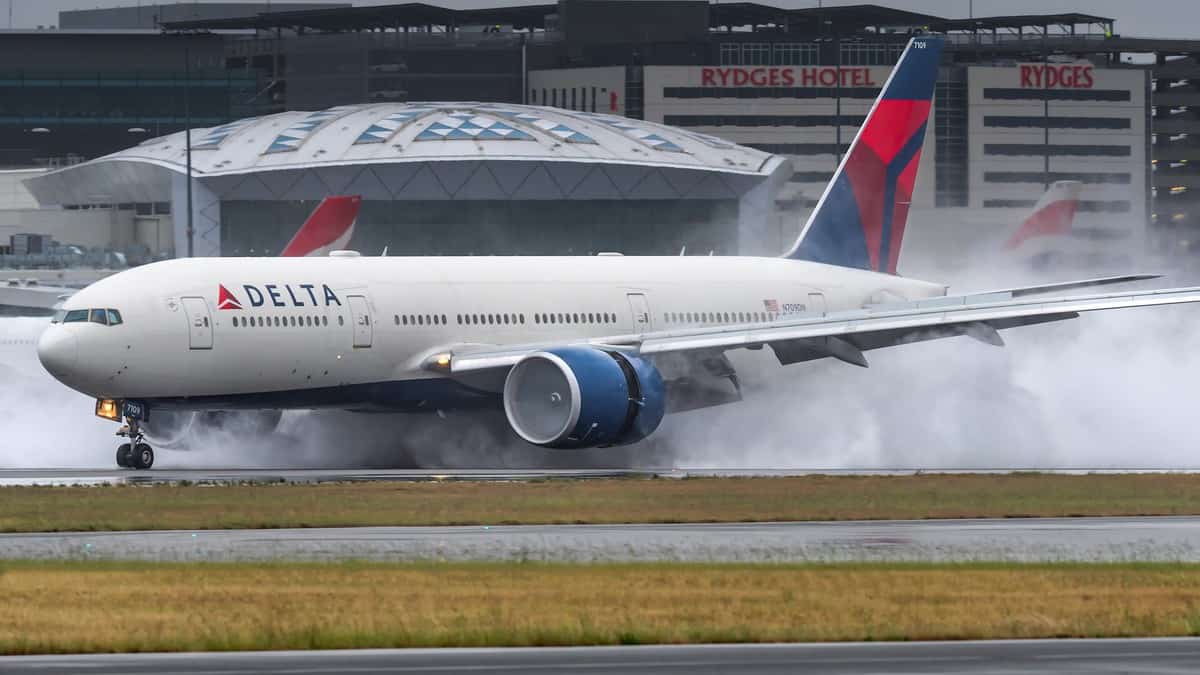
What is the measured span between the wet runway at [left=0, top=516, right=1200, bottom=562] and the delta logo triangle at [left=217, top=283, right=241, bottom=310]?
12.4m

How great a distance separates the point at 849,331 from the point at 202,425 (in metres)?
12.5

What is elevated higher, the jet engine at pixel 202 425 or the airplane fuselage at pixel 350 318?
the airplane fuselage at pixel 350 318

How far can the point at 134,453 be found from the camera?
38.5m

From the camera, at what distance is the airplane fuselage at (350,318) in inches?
1513

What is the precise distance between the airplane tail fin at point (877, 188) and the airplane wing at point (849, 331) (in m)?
6.50

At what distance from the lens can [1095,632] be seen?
18.2 metres

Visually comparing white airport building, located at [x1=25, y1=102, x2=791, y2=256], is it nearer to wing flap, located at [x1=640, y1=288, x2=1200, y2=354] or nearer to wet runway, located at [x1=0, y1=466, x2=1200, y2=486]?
wing flap, located at [x1=640, y1=288, x2=1200, y2=354]

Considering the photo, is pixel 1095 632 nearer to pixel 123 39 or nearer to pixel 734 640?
pixel 734 640

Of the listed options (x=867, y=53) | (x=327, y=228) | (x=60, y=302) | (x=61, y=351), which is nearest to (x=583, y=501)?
(x=61, y=351)

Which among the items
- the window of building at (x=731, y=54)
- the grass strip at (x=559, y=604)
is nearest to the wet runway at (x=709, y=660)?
the grass strip at (x=559, y=604)

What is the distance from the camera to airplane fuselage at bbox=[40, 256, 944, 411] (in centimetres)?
3844

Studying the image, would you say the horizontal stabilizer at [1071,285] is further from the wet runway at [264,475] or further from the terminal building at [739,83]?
the terminal building at [739,83]

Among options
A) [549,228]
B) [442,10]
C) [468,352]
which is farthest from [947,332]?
[442,10]

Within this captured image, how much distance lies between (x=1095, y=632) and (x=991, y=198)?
13004 cm
